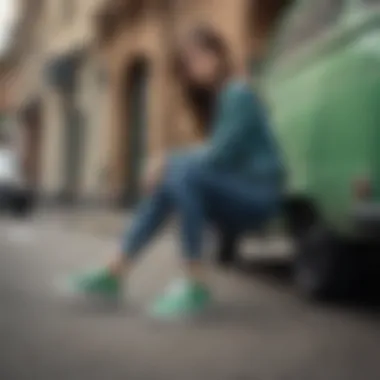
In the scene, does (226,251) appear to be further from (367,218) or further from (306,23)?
(367,218)

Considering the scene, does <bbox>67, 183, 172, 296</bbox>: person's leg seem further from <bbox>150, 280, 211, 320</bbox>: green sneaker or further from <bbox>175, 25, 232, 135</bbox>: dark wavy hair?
<bbox>175, 25, 232, 135</bbox>: dark wavy hair

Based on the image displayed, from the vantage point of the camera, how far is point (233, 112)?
445cm

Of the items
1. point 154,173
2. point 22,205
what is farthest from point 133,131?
point 154,173

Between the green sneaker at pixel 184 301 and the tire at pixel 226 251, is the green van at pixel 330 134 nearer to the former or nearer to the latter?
the green sneaker at pixel 184 301

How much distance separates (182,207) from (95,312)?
56 cm

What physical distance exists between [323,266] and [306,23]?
3.81 feet

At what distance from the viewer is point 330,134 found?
4.41 m

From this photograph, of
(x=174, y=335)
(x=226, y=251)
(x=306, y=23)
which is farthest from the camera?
(x=226, y=251)

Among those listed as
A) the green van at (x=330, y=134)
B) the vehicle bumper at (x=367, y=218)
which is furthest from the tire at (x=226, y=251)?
the vehicle bumper at (x=367, y=218)

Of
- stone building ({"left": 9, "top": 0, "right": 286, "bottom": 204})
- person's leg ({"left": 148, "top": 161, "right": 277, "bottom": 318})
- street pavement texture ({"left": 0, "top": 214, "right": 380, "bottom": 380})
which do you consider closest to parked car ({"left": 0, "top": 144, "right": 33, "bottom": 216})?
stone building ({"left": 9, "top": 0, "right": 286, "bottom": 204})

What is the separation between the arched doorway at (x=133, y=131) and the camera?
322 inches

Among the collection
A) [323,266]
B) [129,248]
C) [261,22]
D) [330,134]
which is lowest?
[323,266]

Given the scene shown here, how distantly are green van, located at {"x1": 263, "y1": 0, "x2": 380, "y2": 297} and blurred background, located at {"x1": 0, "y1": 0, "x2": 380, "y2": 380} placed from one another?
38mm

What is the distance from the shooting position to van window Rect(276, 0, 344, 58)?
4.67 m
